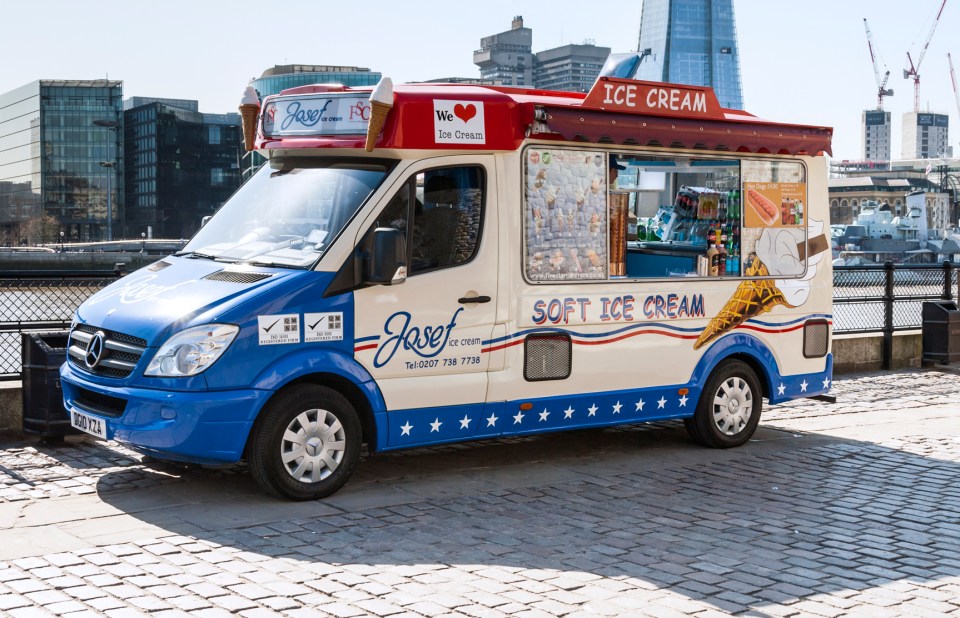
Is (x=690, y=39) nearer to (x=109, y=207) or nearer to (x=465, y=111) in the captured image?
(x=109, y=207)

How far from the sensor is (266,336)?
688 cm

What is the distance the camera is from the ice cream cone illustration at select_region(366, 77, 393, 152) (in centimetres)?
727

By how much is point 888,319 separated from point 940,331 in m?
0.89

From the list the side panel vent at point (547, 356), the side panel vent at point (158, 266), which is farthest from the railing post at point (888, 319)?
the side panel vent at point (158, 266)

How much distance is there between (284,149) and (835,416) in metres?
6.45

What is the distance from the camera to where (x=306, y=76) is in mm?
124000

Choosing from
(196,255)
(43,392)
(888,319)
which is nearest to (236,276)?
(196,255)

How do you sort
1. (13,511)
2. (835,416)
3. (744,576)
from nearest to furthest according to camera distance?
1. (744,576)
2. (13,511)
3. (835,416)

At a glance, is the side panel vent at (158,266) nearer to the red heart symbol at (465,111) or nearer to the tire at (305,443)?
the tire at (305,443)

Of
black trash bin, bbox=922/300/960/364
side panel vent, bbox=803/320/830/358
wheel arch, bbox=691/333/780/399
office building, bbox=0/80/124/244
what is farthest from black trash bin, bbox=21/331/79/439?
office building, bbox=0/80/124/244

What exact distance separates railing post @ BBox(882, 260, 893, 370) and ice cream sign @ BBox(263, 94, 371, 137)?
31.4ft

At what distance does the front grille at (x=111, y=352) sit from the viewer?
22.7 ft

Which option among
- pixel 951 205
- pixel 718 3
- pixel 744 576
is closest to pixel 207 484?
pixel 744 576

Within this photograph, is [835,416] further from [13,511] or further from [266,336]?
[13,511]
